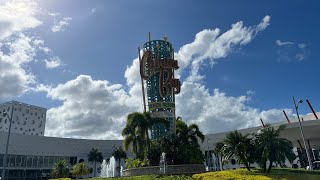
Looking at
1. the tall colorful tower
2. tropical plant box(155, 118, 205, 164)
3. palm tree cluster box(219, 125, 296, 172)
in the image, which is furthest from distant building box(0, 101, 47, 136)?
palm tree cluster box(219, 125, 296, 172)

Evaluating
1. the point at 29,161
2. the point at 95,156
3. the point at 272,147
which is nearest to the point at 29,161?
the point at 29,161

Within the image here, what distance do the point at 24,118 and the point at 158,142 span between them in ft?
412

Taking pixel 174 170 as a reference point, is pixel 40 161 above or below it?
above

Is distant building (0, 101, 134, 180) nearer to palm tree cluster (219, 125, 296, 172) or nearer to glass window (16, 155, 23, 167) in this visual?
glass window (16, 155, 23, 167)

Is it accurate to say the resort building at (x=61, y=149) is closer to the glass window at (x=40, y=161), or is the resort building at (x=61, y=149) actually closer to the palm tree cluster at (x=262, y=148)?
the glass window at (x=40, y=161)

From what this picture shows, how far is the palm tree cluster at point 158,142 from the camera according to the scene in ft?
160

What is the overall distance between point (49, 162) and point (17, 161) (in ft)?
35.2

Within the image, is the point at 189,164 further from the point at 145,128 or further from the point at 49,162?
the point at 49,162

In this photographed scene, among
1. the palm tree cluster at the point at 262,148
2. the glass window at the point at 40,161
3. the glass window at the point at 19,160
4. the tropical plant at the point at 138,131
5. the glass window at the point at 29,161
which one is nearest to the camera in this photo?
the palm tree cluster at the point at 262,148

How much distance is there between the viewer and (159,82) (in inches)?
2383

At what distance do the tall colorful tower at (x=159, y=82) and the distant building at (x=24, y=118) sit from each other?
4318 inches

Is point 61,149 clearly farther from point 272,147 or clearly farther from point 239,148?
point 272,147

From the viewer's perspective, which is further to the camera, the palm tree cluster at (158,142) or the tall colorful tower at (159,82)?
the tall colorful tower at (159,82)

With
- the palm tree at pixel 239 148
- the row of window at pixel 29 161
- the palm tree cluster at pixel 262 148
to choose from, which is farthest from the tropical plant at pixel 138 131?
the row of window at pixel 29 161
